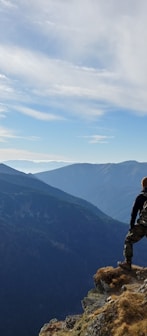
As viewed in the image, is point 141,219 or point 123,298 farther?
point 141,219

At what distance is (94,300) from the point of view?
2664 cm

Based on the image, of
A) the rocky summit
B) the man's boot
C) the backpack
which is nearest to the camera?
the rocky summit

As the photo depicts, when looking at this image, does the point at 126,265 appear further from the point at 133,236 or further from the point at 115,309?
the point at 115,309

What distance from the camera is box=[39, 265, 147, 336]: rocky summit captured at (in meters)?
17.1

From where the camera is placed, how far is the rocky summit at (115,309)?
17094 millimetres

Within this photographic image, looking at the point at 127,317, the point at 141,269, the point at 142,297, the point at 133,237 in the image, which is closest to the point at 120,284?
the point at 141,269

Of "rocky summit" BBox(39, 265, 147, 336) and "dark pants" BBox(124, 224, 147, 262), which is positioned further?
"dark pants" BBox(124, 224, 147, 262)

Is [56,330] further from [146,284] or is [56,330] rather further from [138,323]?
[138,323]

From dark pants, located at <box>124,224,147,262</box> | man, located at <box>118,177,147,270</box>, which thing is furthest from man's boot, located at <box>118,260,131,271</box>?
dark pants, located at <box>124,224,147,262</box>

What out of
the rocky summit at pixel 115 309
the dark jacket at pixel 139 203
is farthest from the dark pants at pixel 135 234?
the rocky summit at pixel 115 309

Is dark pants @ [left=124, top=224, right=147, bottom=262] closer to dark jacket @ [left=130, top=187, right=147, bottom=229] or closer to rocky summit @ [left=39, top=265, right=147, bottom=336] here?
dark jacket @ [left=130, top=187, right=147, bottom=229]

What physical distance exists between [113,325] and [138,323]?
143 cm

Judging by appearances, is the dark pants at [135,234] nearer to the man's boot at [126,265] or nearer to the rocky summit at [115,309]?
the rocky summit at [115,309]

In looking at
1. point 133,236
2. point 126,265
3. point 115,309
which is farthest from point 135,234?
point 115,309
